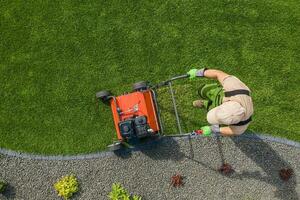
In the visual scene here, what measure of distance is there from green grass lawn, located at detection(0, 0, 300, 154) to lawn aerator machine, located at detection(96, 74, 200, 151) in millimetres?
611

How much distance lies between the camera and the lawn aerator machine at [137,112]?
789cm

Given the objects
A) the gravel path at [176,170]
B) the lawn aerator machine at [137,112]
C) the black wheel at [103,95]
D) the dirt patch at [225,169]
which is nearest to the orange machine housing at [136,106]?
the lawn aerator machine at [137,112]

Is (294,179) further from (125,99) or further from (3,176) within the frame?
(3,176)

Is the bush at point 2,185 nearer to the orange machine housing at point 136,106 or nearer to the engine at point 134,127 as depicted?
the orange machine housing at point 136,106

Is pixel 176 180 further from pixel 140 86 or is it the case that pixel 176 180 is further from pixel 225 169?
pixel 140 86

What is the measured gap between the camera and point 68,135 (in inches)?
363

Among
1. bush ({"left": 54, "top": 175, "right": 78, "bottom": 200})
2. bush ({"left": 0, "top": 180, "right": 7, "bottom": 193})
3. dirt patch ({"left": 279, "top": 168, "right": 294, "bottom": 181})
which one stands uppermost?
bush ({"left": 0, "top": 180, "right": 7, "bottom": 193})

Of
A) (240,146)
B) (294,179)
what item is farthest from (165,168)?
(294,179)

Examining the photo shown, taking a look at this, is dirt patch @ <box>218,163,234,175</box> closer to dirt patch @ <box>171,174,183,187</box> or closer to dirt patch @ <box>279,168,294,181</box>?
dirt patch @ <box>171,174,183,187</box>

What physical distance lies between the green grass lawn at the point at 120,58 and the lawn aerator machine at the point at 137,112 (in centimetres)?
61

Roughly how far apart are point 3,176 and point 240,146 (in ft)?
17.6

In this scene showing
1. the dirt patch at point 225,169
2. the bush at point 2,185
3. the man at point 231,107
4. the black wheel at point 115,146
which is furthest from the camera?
the dirt patch at point 225,169

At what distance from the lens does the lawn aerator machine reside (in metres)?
7.89

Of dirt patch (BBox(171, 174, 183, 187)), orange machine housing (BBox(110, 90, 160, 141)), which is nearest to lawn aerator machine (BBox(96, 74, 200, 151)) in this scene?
orange machine housing (BBox(110, 90, 160, 141))
